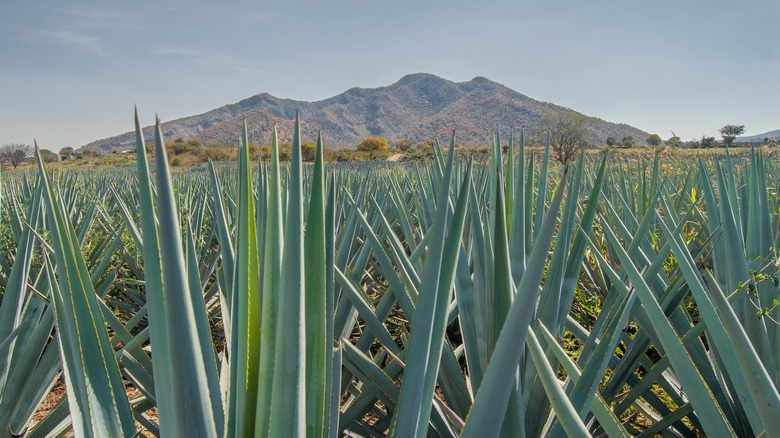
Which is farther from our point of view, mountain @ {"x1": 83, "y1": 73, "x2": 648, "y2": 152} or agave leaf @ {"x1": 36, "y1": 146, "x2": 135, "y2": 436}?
mountain @ {"x1": 83, "y1": 73, "x2": 648, "y2": 152}

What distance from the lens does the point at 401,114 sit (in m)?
104

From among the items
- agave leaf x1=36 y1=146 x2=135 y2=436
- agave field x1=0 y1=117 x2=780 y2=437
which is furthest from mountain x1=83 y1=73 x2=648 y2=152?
agave leaf x1=36 y1=146 x2=135 y2=436

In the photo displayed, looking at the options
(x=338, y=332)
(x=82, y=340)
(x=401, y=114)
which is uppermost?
(x=401, y=114)

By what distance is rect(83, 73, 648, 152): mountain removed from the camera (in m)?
75.3

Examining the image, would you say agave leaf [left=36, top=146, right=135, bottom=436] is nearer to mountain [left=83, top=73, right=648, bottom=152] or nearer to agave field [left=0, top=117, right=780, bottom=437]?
agave field [left=0, top=117, right=780, bottom=437]

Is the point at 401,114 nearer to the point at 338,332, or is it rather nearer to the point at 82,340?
the point at 338,332

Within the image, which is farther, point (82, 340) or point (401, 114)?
point (401, 114)

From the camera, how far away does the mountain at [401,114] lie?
247 feet

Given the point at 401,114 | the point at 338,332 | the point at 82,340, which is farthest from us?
the point at 401,114

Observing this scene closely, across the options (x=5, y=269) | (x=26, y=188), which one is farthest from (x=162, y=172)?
(x=26, y=188)

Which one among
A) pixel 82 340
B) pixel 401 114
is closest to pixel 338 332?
pixel 82 340

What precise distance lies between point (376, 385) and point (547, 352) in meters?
0.32

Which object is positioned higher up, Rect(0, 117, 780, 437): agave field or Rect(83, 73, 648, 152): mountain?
Rect(83, 73, 648, 152): mountain

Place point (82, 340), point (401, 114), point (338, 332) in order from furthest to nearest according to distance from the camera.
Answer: point (401, 114)
point (338, 332)
point (82, 340)
